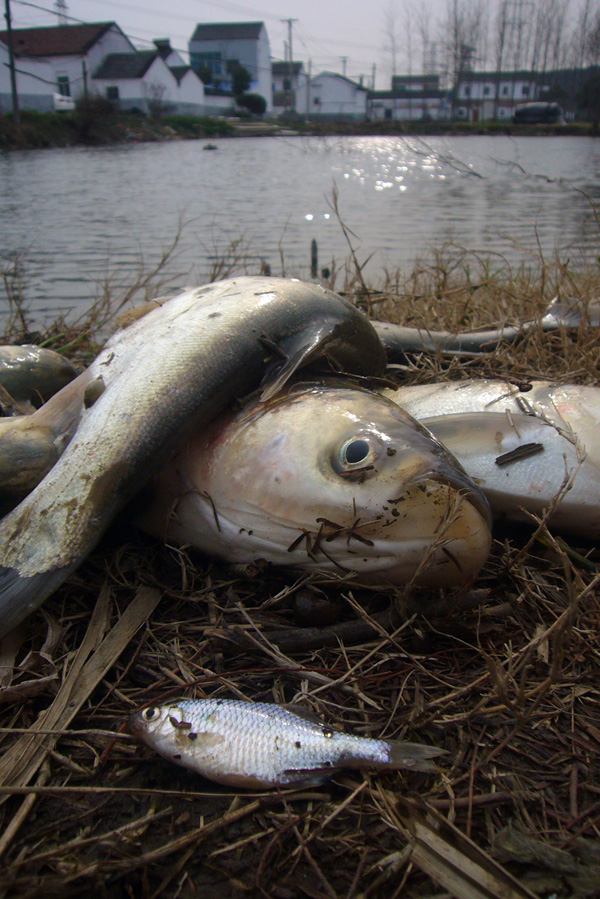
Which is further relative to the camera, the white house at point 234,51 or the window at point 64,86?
the white house at point 234,51

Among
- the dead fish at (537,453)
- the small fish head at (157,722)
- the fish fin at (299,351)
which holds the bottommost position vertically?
the small fish head at (157,722)

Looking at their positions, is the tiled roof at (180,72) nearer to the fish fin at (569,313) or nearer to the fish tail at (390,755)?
the fish fin at (569,313)

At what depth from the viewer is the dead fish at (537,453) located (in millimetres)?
2369

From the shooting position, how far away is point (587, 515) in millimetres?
2363

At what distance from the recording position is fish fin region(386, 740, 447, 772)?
5.01 feet

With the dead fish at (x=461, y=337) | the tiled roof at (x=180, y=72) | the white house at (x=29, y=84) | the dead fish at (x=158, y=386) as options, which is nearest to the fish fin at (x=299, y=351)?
the dead fish at (x=158, y=386)

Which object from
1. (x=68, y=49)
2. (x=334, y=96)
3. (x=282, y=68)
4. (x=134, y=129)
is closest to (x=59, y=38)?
(x=68, y=49)

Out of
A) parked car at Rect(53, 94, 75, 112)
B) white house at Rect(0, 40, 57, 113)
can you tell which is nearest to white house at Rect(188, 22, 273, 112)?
white house at Rect(0, 40, 57, 113)

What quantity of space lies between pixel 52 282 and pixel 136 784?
8792mm

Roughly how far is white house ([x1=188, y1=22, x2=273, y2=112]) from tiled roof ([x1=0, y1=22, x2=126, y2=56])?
2872 centimetres

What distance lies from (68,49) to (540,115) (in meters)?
48.4

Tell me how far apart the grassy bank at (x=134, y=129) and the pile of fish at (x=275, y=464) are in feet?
134

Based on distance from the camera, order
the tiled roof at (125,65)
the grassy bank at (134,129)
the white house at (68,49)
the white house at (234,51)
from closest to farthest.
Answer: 1. the grassy bank at (134,129)
2. the white house at (68,49)
3. the tiled roof at (125,65)
4. the white house at (234,51)

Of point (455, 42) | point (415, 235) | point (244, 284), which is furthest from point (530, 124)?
point (244, 284)
